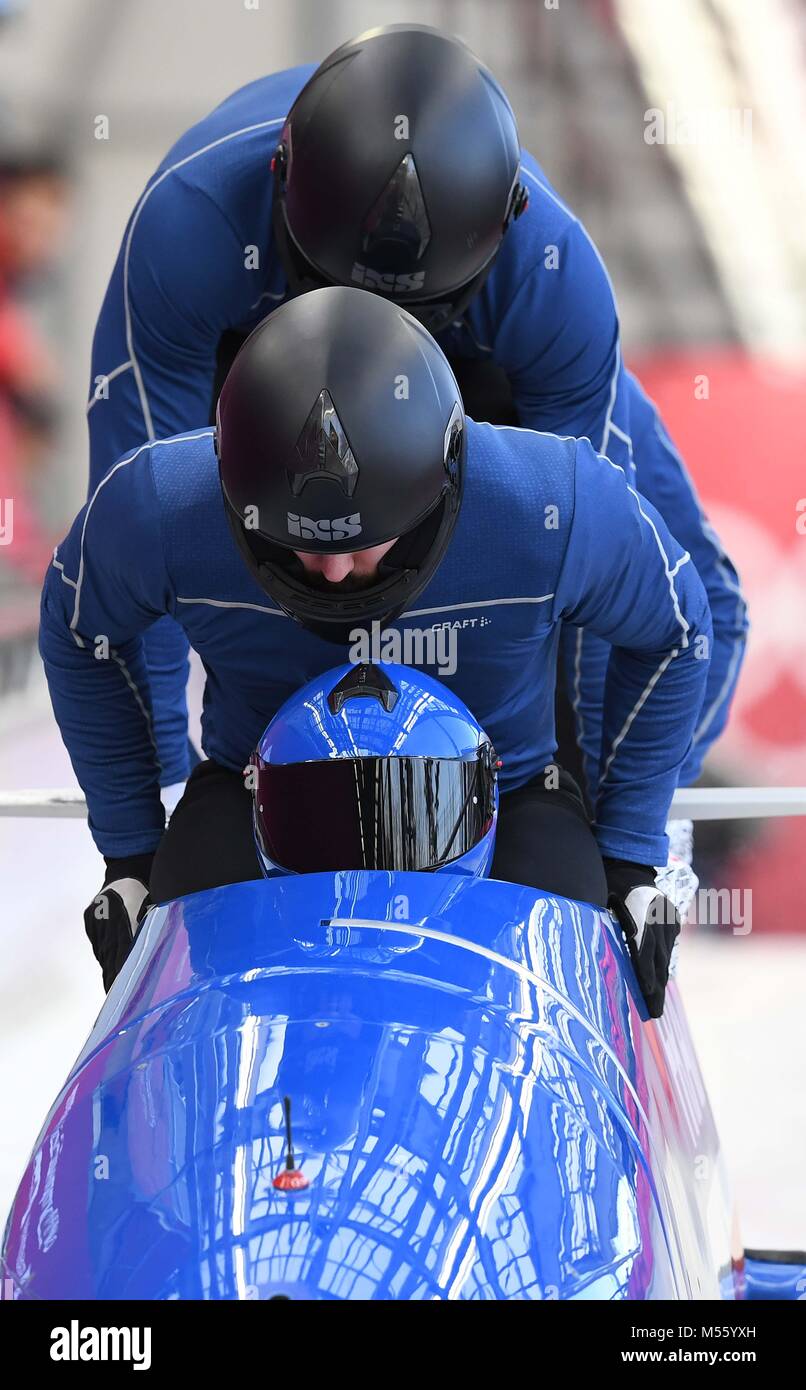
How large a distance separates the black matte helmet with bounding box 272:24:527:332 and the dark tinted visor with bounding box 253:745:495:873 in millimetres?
571

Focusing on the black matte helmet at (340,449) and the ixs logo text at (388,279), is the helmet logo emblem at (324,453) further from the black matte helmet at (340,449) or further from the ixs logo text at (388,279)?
the ixs logo text at (388,279)

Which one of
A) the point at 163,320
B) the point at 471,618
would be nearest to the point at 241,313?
the point at 163,320

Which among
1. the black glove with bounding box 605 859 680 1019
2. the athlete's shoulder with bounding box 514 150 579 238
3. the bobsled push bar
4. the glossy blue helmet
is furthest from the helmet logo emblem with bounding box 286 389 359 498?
the bobsled push bar

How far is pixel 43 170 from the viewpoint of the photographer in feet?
19.8

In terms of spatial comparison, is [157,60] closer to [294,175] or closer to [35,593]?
[35,593]

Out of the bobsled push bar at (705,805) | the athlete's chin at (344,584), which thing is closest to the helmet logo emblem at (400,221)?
the athlete's chin at (344,584)

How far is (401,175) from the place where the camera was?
1646 millimetres

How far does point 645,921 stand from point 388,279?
2.50ft

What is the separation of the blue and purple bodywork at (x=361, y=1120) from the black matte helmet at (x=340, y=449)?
0.29 meters

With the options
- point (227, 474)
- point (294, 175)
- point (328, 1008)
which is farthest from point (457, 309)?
point (328, 1008)

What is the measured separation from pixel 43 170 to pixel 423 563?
16.9ft

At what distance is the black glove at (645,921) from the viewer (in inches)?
64.7

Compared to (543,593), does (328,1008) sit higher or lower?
lower

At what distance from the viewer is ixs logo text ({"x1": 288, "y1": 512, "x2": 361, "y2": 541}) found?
4.44 feet
